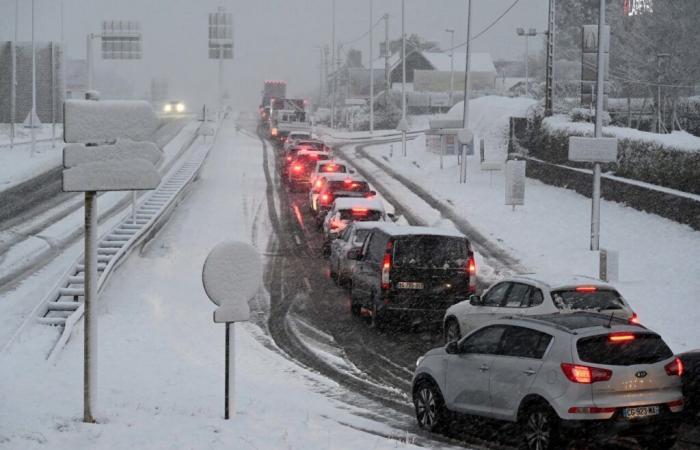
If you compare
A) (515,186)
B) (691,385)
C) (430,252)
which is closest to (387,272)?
(430,252)

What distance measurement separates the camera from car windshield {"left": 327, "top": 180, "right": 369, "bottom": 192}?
33750mm

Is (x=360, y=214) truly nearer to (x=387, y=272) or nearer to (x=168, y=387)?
(x=387, y=272)

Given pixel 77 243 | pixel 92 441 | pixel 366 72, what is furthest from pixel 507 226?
pixel 366 72

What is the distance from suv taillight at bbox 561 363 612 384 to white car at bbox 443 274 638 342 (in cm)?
401

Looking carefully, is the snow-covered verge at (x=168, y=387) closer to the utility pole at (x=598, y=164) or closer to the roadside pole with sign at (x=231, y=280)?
the roadside pole with sign at (x=231, y=280)

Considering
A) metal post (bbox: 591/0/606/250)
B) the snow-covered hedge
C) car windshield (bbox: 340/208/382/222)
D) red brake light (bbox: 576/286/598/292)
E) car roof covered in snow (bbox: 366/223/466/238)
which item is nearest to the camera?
red brake light (bbox: 576/286/598/292)

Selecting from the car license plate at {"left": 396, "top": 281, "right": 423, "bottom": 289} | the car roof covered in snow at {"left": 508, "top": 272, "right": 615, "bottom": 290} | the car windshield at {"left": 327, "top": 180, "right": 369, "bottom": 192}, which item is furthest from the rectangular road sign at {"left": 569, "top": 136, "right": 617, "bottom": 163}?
the car roof covered in snow at {"left": 508, "top": 272, "right": 615, "bottom": 290}

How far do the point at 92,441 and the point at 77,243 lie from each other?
74.9ft

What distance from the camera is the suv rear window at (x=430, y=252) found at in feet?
62.0

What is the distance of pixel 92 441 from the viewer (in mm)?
9727

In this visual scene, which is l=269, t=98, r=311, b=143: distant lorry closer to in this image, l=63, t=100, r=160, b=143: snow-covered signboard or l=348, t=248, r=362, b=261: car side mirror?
l=348, t=248, r=362, b=261: car side mirror

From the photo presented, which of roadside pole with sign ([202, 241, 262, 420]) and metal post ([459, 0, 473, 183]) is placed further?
metal post ([459, 0, 473, 183])

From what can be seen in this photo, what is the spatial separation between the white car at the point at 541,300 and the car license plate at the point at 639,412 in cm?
383

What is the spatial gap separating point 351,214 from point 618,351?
57.2 feet
